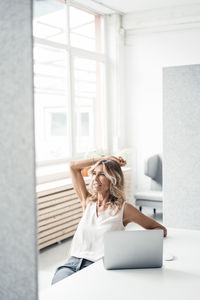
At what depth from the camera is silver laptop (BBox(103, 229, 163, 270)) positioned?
1.79m

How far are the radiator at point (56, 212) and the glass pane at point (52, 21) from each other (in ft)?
Result: 7.25

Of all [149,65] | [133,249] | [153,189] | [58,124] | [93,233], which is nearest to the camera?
[133,249]

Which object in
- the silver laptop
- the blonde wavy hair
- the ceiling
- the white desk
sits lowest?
the white desk

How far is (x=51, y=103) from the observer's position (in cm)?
574

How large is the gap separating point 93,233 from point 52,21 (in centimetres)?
427

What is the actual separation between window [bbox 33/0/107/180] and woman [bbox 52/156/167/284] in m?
2.81

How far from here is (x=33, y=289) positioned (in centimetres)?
69

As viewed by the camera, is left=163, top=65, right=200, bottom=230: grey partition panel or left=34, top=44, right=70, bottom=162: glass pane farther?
left=34, top=44, right=70, bottom=162: glass pane

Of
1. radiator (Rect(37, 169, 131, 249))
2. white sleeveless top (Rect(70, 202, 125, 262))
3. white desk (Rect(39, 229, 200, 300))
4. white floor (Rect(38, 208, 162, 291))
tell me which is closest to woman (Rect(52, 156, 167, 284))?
white sleeveless top (Rect(70, 202, 125, 262))

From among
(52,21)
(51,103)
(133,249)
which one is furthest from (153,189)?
(133,249)

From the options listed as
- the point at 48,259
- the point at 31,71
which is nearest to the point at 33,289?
the point at 31,71

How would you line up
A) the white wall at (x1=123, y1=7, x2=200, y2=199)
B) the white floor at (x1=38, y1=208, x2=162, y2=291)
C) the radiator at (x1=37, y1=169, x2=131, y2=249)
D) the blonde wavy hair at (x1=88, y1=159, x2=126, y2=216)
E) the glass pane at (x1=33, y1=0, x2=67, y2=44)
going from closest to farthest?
the blonde wavy hair at (x1=88, y1=159, x2=126, y2=216)
the white floor at (x1=38, y1=208, x2=162, y2=291)
the radiator at (x1=37, y1=169, x2=131, y2=249)
the glass pane at (x1=33, y1=0, x2=67, y2=44)
the white wall at (x1=123, y1=7, x2=200, y2=199)

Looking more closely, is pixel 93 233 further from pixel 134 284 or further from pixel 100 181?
pixel 134 284

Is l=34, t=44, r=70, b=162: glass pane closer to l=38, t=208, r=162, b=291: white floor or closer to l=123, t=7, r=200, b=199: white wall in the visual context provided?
l=38, t=208, r=162, b=291: white floor
